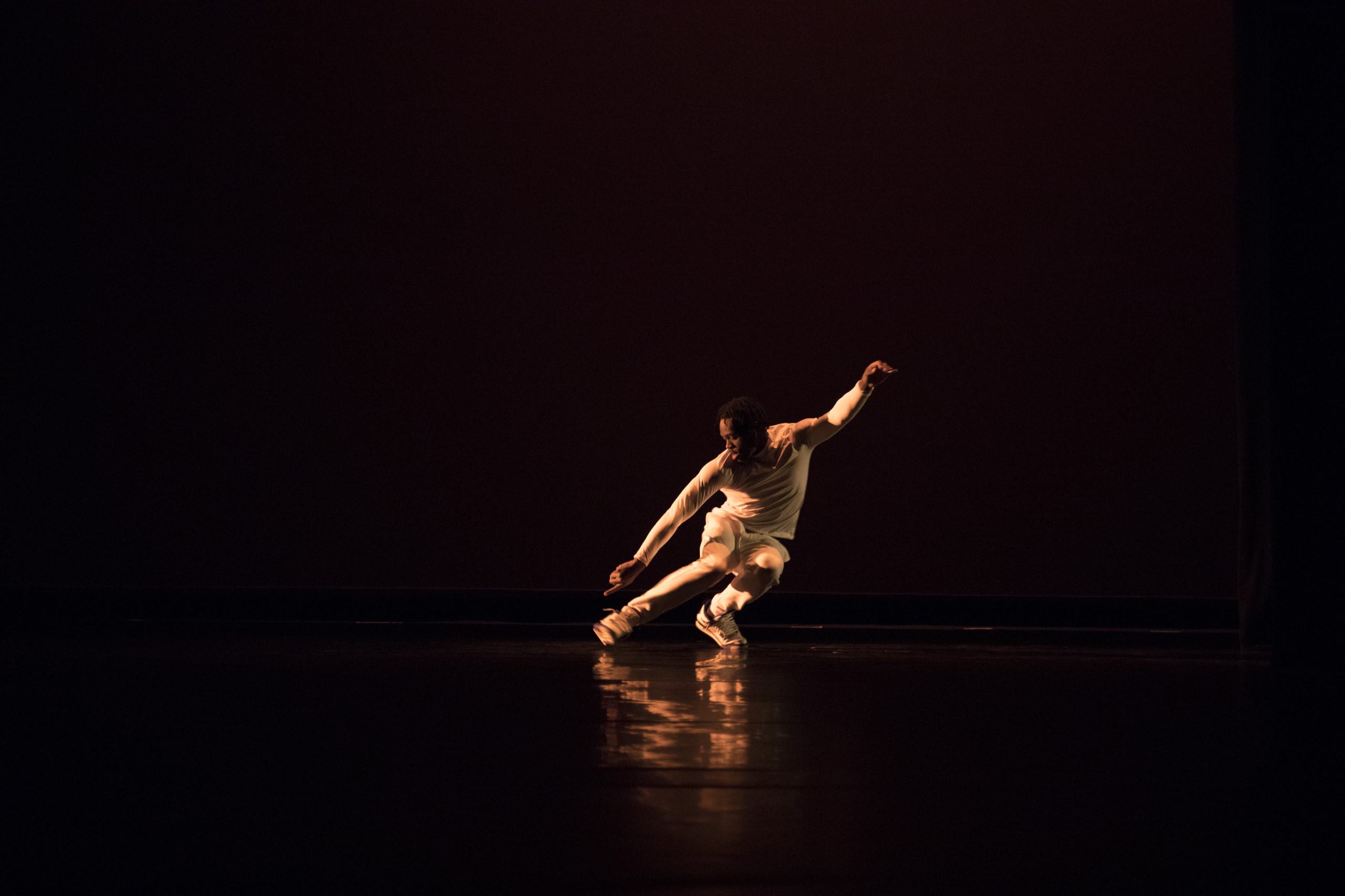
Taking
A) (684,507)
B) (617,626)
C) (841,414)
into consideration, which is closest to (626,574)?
(617,626)

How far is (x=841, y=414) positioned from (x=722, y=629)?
0.79 metres

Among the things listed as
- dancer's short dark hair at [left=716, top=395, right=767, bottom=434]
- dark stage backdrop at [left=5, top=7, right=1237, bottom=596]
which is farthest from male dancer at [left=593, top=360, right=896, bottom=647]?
dark stage backdrop at [left=5, top=7, right=1237, bottom=596]

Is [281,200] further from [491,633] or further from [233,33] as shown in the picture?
[491,633]

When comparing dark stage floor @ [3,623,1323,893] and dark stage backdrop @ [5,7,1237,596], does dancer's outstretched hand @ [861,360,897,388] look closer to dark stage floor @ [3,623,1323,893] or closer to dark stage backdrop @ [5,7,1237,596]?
dark stage backdrop @ [5,7,1237,596]

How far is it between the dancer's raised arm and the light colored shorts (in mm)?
334

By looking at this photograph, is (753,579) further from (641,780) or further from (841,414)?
(641,780)

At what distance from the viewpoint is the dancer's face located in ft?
11.1

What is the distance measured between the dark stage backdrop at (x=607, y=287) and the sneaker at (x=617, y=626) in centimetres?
81

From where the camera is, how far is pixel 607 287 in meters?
4.29

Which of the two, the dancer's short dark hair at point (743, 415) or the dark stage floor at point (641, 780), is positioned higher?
the dancer's short dark hair at point (743, 415)

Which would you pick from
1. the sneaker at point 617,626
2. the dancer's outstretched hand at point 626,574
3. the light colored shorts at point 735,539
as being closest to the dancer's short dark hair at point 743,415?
the light colored shorts at point 735,539

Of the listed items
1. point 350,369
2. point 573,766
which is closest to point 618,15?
point 350,369

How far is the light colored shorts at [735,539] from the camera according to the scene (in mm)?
3488

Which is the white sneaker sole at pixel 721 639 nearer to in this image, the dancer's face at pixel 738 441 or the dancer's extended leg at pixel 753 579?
the dancer's extended leg at pixel 753 579
